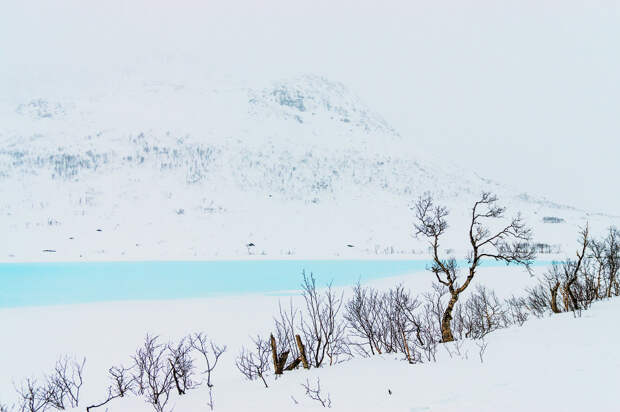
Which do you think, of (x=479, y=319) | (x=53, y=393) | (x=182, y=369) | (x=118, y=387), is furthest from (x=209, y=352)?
(x=479, y=319)

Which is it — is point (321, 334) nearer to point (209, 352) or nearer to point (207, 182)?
point (209, 352)

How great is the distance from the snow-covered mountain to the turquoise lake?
10353 mm

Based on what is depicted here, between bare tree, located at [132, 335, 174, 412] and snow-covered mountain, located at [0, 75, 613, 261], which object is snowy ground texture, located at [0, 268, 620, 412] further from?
snow-covered mountain, located at [0, 75, 613, 261]

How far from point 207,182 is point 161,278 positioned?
59.2m

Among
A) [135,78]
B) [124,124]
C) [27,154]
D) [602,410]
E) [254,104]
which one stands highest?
[135,78]

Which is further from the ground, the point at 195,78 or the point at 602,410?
the point at 195,78

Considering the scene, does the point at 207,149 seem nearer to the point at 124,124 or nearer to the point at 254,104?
the point at 124,124

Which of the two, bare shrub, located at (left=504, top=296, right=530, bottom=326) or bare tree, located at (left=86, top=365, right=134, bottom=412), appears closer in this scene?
bare tree, located at (left=86, top=365, right=134, bottom=412)

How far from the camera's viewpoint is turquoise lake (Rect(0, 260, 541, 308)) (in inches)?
1311

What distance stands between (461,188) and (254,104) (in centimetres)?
9000

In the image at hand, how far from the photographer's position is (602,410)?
4492 mm

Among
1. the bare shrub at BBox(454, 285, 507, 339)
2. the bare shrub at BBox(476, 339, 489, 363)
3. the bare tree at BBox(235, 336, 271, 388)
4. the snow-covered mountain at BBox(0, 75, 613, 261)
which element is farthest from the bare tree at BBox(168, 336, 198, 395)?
the snow-covered mountain at BBox(0, 75, 613, 261)

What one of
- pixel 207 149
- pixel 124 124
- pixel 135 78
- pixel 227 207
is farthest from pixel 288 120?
pixel 135 78

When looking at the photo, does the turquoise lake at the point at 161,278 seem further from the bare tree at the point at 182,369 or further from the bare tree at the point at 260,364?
the bare tree at the point at 182,369
